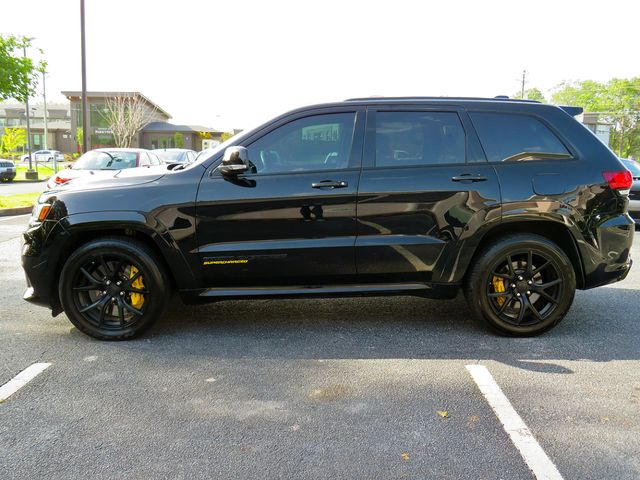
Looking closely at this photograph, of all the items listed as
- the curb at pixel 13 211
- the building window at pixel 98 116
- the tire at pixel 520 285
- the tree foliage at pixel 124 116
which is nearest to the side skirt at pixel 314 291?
the tire at pixel 520 285

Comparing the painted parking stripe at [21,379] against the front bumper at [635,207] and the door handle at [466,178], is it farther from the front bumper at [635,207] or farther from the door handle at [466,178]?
the front bumper at [635,207]

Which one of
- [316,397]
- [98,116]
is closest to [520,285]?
[316,397]

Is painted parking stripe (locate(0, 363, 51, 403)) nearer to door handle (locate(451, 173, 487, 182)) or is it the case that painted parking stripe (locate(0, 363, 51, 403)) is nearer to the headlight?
the headlight

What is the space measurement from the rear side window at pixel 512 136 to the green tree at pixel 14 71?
14.2 meters

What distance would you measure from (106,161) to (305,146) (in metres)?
9.07

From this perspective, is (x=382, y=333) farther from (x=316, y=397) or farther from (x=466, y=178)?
(x=466, y=178)

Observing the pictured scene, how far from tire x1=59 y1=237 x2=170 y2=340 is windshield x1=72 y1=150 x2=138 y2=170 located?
8.13 m

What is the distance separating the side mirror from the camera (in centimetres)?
391

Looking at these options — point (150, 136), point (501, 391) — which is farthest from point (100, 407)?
point (150, 136)

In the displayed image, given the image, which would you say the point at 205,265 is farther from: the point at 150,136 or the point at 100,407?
the point at 150,136

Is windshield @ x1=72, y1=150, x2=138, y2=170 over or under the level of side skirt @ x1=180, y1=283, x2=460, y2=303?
over

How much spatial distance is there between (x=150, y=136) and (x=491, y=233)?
67506mm

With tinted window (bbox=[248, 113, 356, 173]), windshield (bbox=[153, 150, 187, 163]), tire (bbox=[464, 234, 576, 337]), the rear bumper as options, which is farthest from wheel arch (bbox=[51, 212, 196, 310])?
windshield (bbox=[153, 150, 187, 163])

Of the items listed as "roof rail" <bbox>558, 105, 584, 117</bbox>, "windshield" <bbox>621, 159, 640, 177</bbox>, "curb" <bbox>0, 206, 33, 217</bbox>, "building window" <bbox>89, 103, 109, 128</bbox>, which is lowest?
"curb" <bbox>0, 206, 33, 217</bbox>
